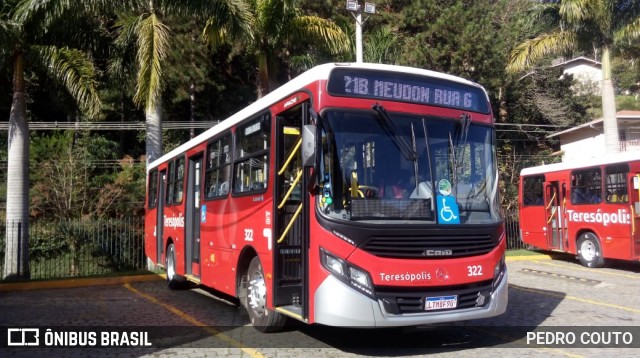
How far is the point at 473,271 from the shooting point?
6695 millimetres

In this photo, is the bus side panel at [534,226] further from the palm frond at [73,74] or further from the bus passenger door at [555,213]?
the palm frond at [73,74]

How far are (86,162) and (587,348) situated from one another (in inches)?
906

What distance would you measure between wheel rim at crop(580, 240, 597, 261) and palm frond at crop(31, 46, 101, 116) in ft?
44.5

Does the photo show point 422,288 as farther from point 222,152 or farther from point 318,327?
point 222,152

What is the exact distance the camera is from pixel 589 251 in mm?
16109

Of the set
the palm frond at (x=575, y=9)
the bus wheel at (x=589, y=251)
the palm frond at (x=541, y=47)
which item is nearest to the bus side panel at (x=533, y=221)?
the bus wheel at (x=589, y=251)

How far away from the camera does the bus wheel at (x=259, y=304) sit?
7.64 m

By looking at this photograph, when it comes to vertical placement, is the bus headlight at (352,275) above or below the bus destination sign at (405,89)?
below

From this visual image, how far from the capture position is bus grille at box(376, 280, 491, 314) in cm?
624

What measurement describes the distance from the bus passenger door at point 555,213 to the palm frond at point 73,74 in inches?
519

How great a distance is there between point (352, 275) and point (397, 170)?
1292mm

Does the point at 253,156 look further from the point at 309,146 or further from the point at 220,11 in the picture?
the point at 220,11

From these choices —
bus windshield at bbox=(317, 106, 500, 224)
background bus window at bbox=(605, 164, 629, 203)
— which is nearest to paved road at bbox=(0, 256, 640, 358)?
bus windshield at bbox=(317, 106, 500, 224)

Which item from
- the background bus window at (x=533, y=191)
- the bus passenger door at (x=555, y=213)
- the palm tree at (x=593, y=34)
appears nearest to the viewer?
the bus passenger door at (x=555, y=213)
